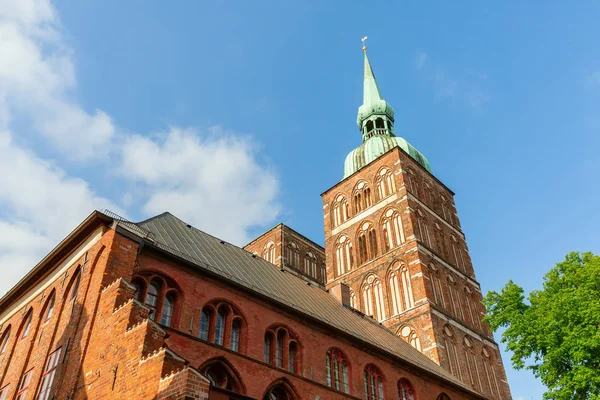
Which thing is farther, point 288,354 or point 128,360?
point 288,354

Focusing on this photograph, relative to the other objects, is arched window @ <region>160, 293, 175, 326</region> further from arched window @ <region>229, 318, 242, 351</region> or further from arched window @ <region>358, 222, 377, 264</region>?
arched window @ <region>358, 222, 377, 264</region>

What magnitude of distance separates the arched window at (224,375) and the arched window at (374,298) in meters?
20.7

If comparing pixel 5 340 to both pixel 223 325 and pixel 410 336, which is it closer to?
pixel 223 325

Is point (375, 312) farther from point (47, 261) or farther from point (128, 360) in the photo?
point (128, 360)

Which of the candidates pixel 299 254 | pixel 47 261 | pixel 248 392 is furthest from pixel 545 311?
pixel 299 254

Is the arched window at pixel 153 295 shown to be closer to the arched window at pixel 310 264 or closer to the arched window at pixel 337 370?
the arched window at pixel 337 370

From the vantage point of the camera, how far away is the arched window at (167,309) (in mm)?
17445

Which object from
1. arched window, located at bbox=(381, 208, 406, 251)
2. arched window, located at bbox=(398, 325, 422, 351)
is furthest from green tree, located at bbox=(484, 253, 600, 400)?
arched window, located at bbox=(381, 208, 406, 251)

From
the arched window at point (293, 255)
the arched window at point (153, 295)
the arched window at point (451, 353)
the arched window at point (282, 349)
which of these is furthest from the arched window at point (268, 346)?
the arched window at point (293, 255)

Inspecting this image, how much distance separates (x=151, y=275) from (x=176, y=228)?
5.27 m

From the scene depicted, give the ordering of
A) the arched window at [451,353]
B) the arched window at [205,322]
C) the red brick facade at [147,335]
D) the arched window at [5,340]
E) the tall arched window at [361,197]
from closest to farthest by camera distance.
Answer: the red brick facade at [147,335] → the arched window at [205,322] → the arched window at [5,340] → the arched window at [451,353] → the tall arched window at [361,197]

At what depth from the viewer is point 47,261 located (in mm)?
19938

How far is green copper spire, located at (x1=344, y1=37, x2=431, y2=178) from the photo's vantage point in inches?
1839

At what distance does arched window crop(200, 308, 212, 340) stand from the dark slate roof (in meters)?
1.46
